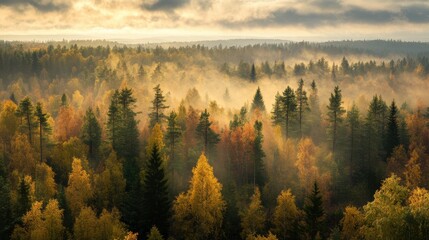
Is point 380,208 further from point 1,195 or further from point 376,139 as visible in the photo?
point 376,139

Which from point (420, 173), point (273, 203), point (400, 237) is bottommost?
point (273, 203)

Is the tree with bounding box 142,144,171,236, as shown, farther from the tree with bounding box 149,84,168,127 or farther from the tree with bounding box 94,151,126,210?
the tree with bounding box 149,84,168,127

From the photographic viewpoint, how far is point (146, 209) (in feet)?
166

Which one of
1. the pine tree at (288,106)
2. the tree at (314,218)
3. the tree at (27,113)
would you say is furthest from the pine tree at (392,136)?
the tree at (27,113)

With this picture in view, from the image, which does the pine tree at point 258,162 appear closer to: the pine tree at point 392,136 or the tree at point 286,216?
the tree at point 286,216

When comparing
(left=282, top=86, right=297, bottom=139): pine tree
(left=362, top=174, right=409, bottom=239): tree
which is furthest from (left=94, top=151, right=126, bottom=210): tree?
A: (left=362, top=174, right=409, bottom=239): tree

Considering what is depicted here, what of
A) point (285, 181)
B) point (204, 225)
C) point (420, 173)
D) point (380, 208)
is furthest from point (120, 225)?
point (420, 173)

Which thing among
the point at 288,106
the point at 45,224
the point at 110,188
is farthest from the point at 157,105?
the point at 45,224

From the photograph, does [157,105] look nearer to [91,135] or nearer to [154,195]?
[91,135]

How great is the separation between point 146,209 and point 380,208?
27.3 m

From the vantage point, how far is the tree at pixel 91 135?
75.4 meters

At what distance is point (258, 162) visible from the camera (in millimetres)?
75562

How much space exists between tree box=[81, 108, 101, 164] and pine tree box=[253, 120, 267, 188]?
28.0 metres

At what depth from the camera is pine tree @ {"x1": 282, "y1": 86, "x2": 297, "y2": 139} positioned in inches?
3135
